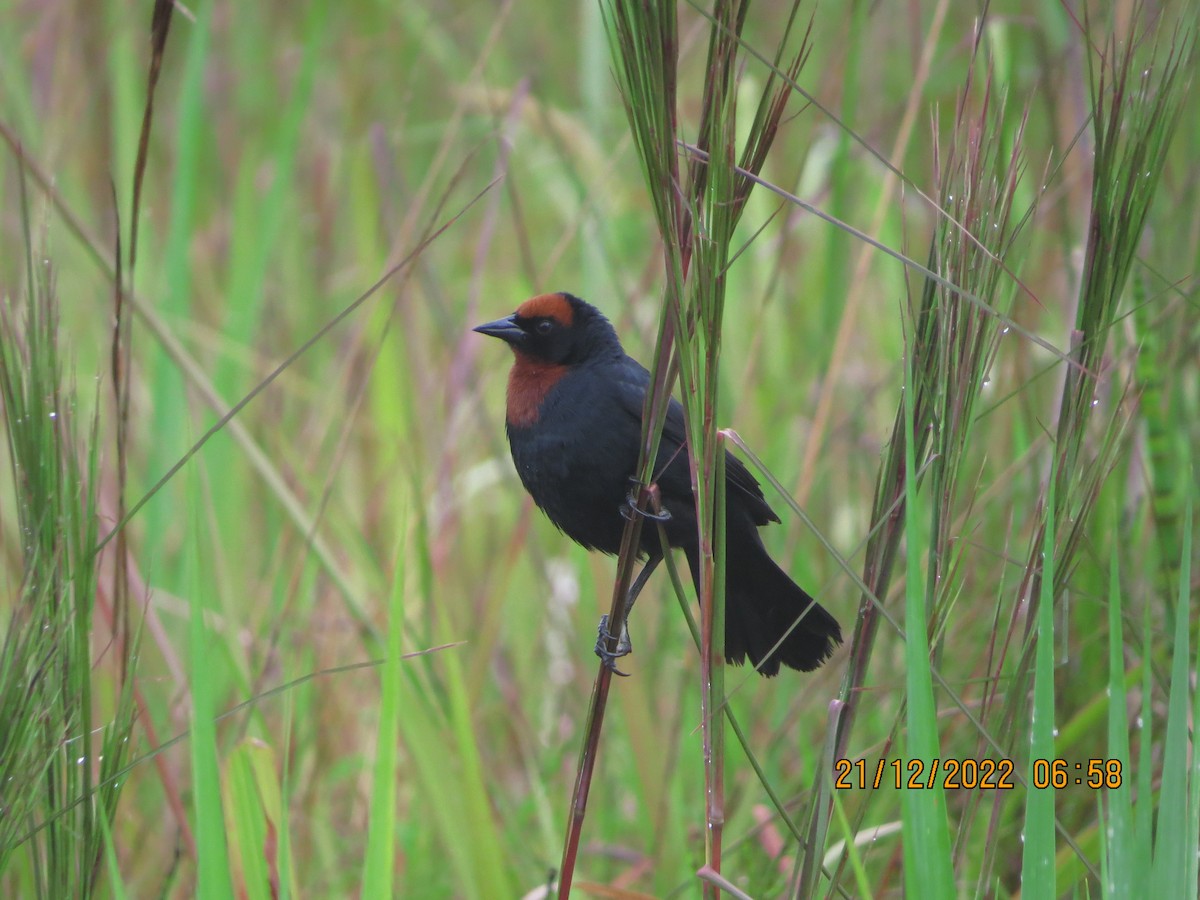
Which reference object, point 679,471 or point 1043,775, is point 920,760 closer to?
point 1043,775

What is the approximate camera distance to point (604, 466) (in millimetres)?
2070

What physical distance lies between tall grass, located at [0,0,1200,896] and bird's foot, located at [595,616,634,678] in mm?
101

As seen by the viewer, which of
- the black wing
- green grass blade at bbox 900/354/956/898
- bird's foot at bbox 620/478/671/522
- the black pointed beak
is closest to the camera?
green grass blade at bbox 900/354/956/898

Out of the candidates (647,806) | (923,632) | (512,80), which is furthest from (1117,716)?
(512,80)

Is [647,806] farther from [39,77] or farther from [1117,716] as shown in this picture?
[39,77]

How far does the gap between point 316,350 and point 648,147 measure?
320cm

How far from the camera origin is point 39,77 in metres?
4.14

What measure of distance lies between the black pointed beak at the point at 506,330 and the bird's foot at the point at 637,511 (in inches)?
16.5

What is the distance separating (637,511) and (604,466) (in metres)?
0.75

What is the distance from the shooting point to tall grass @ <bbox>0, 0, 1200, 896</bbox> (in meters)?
1.12

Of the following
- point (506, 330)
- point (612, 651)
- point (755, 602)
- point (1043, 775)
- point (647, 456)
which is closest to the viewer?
point (1043, 775)
